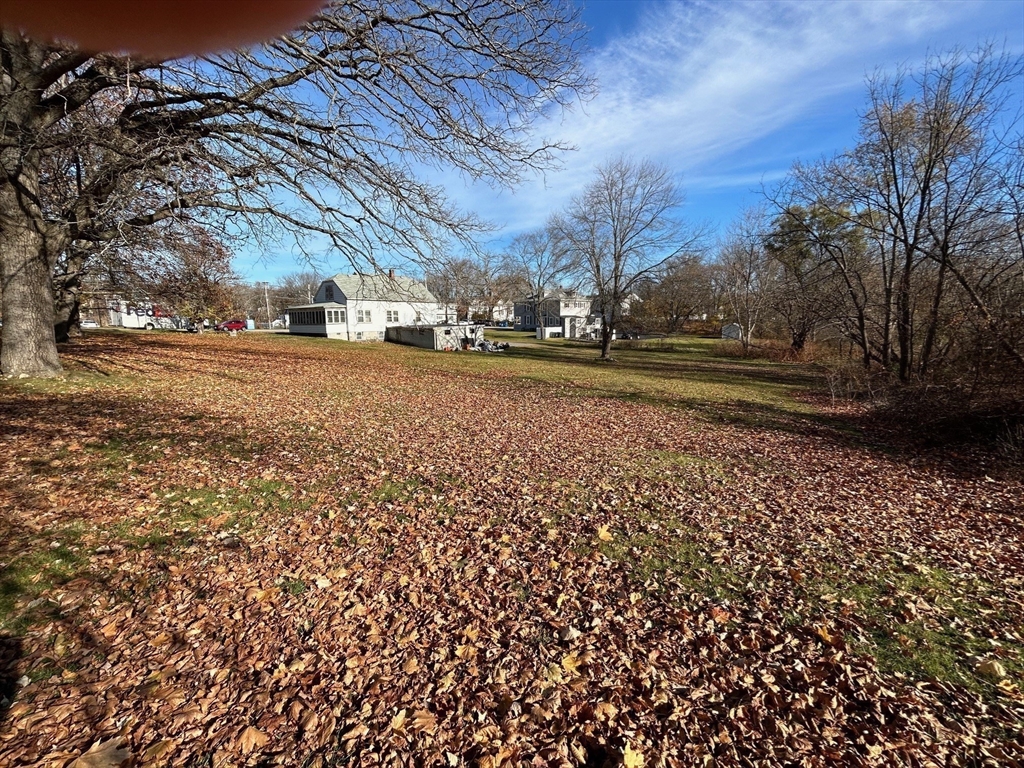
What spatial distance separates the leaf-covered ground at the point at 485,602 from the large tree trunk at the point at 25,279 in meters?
1.51

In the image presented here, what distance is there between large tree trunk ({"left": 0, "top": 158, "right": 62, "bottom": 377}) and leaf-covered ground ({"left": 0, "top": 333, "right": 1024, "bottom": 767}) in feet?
4.95

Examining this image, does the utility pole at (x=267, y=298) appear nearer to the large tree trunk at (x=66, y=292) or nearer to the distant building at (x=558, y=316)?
the distant building at (x=558, y=316)

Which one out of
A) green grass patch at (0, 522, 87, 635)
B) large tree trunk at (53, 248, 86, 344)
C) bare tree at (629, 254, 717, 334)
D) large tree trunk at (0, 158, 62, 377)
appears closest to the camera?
green grass patch at (0, 522, 87, 635)

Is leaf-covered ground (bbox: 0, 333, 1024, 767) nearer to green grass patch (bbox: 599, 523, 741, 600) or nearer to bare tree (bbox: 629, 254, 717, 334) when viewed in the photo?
green grass patch (bbox: 599, 523, 741, 600)

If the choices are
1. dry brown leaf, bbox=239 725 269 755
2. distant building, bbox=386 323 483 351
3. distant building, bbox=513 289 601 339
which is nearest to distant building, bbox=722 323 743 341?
distant building, bbox=513 289 601 339

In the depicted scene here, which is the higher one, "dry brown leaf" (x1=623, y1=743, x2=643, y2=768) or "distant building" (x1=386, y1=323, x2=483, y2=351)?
"distant building" (x1=386, y1=323, x2=483, y2=351)

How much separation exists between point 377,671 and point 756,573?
3.36 meters

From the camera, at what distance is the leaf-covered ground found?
2377 mm

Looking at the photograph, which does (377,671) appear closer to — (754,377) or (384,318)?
(754,377)

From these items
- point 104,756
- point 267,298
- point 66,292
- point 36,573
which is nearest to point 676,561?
point 104,756

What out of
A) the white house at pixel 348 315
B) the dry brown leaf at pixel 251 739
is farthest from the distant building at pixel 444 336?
the dry brown leaf at pixel 251 739

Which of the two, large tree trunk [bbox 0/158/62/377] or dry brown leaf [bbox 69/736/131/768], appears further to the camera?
large tree trunk [bbox 0/158/62/377]

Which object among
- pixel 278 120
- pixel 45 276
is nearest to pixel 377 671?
pixel 278 120

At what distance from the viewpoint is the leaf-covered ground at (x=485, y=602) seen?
2.38 metres
